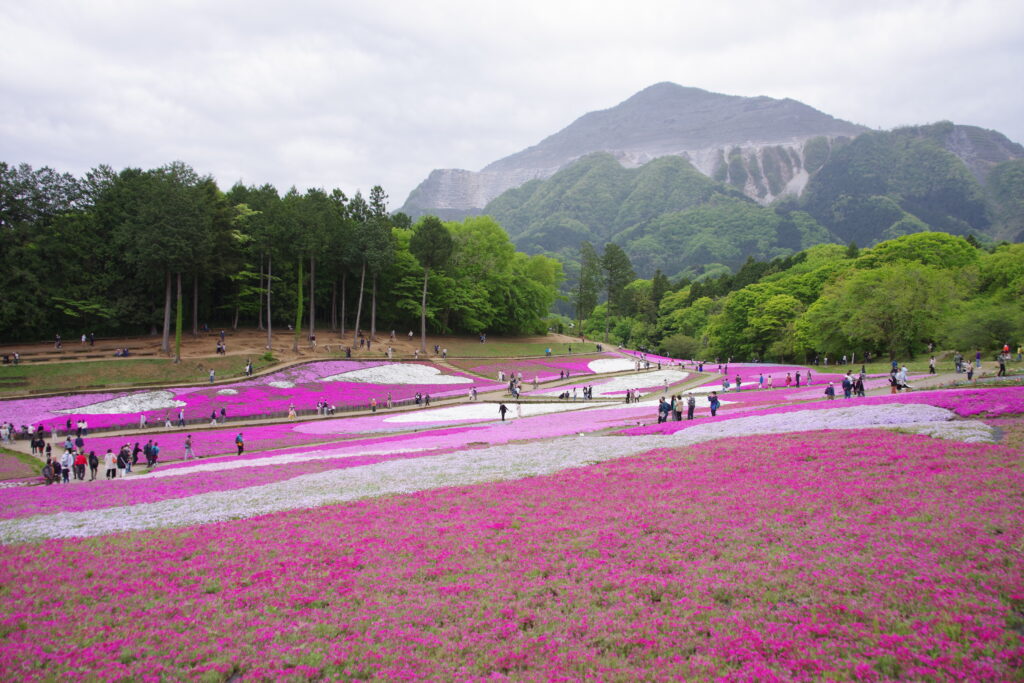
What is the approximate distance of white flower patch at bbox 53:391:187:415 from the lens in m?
40.8

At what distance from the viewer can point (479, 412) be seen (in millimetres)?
45031

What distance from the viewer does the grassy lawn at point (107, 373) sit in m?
43.9

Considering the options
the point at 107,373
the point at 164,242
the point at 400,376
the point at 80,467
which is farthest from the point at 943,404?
the point at 164,242

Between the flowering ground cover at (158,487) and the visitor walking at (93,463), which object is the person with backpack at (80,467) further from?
the flowering ground cover at (158,487)

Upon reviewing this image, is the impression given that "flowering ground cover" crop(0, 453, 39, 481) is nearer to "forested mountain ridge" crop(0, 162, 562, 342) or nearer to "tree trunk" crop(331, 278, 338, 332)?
"forested mountain ridge" crop(0, 162, 562, 342)

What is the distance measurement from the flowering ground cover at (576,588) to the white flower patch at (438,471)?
6.33 ft

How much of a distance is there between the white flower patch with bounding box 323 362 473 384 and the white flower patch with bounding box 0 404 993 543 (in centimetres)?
2717

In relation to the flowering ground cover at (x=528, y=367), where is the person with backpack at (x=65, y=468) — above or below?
below

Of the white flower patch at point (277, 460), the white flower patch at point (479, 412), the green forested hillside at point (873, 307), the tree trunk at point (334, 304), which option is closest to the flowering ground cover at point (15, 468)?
the white flower patch at point (277, 460)

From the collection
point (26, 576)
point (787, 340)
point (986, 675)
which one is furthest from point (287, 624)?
point (787, 340)

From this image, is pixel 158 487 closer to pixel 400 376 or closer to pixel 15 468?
pixel 15 468

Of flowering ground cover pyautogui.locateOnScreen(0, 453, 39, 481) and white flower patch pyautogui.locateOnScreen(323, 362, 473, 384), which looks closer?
flowering ground cover pyautogui.locateOnScreen(0, 453, 39, 481)

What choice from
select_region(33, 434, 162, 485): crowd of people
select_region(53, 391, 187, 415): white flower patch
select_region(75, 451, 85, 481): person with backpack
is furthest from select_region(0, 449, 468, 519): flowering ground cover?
select_region(53, 391, 187, 415): white flower patch

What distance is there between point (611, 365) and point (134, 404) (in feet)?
169
